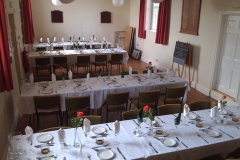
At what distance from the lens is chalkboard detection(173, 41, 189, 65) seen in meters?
7.37

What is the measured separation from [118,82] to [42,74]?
4331 millimetres

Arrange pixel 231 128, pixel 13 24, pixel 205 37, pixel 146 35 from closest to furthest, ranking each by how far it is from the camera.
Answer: pixel 231 128, pixel 13 24, pixel 205 37, pixel 146 35

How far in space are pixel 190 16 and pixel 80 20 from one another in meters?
5.96

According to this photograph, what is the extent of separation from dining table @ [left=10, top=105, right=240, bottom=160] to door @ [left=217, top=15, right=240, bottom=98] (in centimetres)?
287

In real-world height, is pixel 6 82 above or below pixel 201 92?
above

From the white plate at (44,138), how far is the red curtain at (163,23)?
678 centimetres

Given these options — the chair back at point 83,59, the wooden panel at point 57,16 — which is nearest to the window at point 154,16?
the chair back at point 83,59

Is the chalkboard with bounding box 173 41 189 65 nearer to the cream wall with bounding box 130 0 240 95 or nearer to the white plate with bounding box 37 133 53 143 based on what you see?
the cream wall with bounding box 130 0 240 95

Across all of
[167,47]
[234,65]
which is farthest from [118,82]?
[167,47]

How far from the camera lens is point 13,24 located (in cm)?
589

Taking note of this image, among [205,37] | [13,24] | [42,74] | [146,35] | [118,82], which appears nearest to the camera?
[118,82]

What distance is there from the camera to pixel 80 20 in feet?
37.2

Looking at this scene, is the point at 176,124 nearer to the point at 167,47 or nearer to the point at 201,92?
the point at 201,92

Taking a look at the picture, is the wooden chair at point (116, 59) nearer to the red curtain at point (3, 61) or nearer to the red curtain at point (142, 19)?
the red curtain at point (142, 19)
